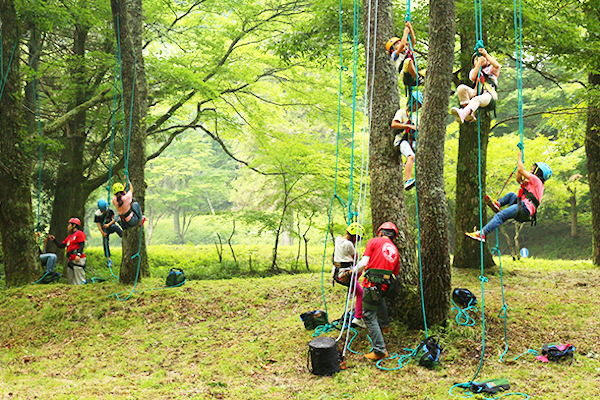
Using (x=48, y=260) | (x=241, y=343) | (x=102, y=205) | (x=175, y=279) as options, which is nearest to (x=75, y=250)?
(x=48, y=260)

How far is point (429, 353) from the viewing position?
527 cm

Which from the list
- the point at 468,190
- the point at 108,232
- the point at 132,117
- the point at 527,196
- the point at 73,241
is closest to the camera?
the point at 527,196

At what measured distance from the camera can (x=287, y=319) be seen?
7887mm

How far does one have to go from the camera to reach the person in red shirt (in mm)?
5457

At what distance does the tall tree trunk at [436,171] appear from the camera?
5.84m

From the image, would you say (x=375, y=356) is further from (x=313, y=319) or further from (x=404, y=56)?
(x=404, y=56)

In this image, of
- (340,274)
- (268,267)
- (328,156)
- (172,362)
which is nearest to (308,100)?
(328,156)

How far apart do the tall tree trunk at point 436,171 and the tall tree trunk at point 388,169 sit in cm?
40

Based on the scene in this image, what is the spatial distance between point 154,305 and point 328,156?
6.62 metres

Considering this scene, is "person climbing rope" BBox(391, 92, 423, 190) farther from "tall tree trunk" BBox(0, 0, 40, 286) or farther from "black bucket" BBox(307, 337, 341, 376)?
"tall tree trunk" BBox(0, 0, 40, 286)

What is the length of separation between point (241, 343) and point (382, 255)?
2885 millimetres

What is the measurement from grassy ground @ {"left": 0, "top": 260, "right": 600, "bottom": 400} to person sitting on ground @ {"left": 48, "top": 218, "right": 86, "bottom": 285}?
39.3 inches

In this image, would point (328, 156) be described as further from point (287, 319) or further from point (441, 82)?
point (441, 82)

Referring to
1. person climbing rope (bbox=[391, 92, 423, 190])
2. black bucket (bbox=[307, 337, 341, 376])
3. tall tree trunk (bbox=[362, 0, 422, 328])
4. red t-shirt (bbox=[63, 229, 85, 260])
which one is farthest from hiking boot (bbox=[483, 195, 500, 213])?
red t-shirt (bbox=[63, 229, 85, 260])
